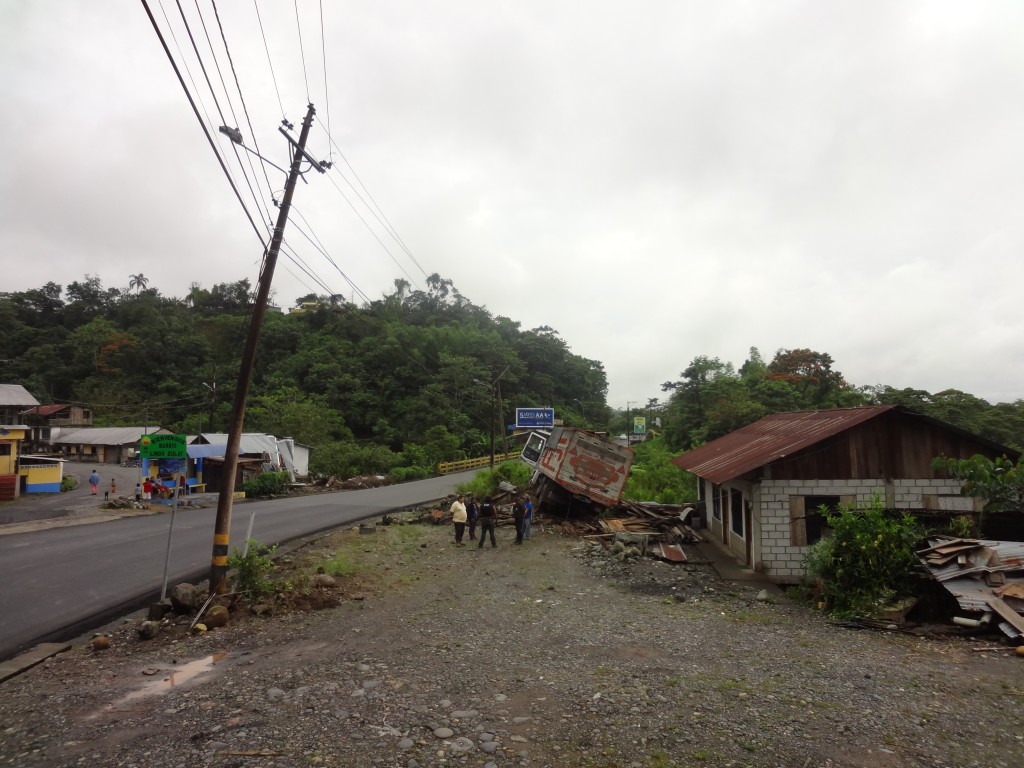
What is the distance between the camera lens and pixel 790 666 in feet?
24.6

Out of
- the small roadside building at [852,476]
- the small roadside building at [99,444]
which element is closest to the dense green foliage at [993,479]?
the small roadside building at [852,476]

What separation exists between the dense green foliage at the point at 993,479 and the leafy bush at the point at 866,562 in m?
1.93

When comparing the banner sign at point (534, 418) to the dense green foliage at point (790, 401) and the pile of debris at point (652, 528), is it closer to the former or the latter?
the dense green foliage at point (790, 401)

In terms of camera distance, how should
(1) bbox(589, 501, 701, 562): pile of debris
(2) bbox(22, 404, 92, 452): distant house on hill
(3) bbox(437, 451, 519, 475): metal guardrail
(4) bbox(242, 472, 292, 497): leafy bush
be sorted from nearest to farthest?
1. (1) bbox(589, 501, 701, 562): pile of debris
2. (4) bbox(242, 472, 292, 497): leafy bush
3. (3) bbox(437, 451, 519, 475): metal guardrail
4. (2) bbox(22, 404, 92, 452): distant house on hill

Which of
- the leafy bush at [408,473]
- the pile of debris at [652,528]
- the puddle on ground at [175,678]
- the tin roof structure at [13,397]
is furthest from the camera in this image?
the leafy bush at [408,473]

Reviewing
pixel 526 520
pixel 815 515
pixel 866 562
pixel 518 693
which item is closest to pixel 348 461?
pixel 526 520

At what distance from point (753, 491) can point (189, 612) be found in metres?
11.5

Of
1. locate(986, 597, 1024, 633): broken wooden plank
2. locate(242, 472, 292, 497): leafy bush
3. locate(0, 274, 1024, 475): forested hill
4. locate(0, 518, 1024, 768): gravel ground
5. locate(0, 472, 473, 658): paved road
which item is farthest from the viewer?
locate(0, 274, 1024, 475): forested hill

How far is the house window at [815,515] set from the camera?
43.7 feet

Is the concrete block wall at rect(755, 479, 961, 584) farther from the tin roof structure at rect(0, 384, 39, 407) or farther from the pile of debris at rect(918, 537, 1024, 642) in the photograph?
the tin roof structure at rect(0, 384, 39, 407)

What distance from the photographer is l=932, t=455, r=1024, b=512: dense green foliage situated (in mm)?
11508

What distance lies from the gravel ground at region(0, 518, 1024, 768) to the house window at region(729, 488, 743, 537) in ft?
15.9

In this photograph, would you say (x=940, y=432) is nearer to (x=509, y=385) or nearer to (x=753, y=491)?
(x=753, y=491)

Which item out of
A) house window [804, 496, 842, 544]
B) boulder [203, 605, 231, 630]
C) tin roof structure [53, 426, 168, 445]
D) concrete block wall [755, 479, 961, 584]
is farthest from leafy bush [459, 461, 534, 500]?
tin roof structure [53, 426, 168, 445]
